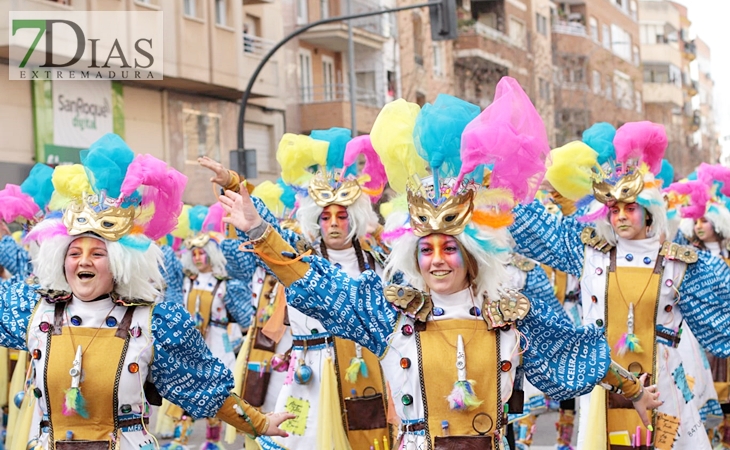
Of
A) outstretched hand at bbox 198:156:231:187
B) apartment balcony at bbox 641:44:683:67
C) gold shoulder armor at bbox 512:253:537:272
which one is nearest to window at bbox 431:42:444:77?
gold shoulder armor at bbox 512:253:537:272

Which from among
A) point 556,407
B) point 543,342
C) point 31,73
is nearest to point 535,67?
point 31,73

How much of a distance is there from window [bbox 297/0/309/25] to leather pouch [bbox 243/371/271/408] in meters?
22.2

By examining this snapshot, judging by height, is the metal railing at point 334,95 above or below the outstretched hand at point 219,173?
above

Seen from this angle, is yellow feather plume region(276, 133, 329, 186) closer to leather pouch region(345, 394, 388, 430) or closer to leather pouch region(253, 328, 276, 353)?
leather pouch region(253, 328, 276, 353)

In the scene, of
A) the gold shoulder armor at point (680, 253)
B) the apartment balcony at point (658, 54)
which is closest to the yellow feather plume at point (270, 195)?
the gold shoulder armor at point (680, 253)

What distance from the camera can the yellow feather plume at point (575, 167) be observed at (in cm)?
723

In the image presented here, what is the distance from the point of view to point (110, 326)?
5.05 metres

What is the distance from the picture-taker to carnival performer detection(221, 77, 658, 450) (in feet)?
15.3

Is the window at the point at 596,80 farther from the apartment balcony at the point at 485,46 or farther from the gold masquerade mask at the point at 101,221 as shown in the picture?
the gold masquerade mask at the point at 101,221

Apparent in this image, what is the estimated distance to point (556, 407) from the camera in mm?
11719

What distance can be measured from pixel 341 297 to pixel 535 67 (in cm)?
3269

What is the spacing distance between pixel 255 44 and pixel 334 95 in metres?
4.74

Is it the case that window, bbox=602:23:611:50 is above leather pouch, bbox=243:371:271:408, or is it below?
above

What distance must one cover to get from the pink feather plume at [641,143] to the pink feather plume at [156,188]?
2.95m
